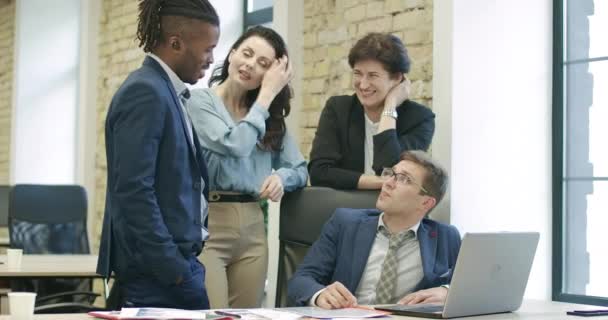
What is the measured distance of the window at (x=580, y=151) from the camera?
4.08m

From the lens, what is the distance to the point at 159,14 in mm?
2783

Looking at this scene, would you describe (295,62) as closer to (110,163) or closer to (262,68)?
(262,68)

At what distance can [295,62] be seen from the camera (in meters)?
4.93

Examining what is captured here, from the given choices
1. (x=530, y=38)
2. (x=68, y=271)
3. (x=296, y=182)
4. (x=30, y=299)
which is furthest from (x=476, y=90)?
(x=30, y=299)

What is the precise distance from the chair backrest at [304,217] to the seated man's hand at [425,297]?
1.81ft

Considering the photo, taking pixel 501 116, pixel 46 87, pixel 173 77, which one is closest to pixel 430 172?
pixel 501 116

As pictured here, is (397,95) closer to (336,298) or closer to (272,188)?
(272,188)

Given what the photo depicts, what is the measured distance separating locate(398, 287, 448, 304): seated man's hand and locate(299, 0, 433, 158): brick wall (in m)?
1.33

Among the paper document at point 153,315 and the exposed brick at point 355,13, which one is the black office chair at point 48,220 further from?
the paper document at point 153,315

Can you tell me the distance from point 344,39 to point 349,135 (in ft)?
3.46

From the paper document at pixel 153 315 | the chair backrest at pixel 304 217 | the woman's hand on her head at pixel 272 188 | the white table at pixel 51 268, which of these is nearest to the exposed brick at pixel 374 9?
the chair backrest at pixel 304 217

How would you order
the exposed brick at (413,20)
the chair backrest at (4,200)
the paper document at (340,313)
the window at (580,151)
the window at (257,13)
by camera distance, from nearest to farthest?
the paper document at (340,313)
the window at (580,151)
the exposed brick at (413,20)
the window at (257,13)
the chair backrest at (4,200)

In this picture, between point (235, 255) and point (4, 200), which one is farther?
point (4, 200)

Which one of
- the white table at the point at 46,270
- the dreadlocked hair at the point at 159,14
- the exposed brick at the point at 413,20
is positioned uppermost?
the exposed brick at the point at 413,20
